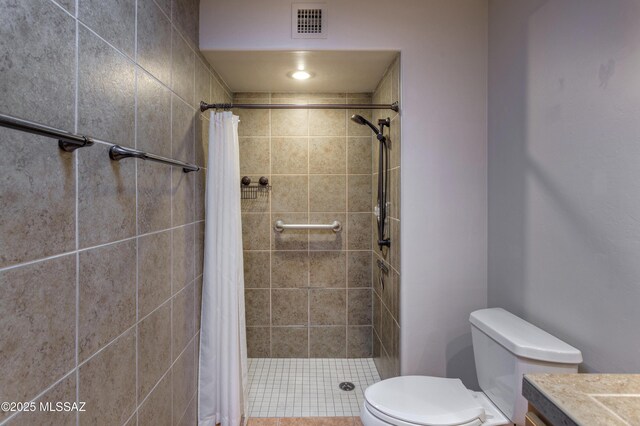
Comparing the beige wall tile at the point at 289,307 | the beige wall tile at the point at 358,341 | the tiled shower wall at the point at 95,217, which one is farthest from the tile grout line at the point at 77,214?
the beige wall tile at the point at 358,341

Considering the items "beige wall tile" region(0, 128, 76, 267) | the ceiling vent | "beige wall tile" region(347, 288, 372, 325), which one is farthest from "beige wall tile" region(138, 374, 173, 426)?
the ceiling vent

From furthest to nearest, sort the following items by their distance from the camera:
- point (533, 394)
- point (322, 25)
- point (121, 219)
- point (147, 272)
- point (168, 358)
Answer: point (322, 25), point (168, 358), point (147, 272), point (121, 219), point (533, 394)

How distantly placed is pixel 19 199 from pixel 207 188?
1105 millimetres

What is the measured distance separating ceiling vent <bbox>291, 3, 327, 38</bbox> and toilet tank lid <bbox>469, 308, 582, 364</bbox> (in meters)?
1.63

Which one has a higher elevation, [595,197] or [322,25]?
[322,25]

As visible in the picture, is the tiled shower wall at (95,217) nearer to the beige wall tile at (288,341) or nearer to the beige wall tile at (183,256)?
the beige wall tile at (183,256)

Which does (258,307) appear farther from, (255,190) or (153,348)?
(153,348)

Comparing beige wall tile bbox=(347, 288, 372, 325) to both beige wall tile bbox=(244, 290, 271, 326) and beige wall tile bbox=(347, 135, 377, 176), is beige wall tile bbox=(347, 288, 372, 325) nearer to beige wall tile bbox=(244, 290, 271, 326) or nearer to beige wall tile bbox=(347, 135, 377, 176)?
beige wall tile bbox=(244, 290, 271, 326)

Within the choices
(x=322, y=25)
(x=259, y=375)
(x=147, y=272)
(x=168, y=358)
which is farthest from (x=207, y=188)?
(x=259, y=375)

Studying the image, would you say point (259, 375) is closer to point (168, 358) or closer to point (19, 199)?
point (168, 358)

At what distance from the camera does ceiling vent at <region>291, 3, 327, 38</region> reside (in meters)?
1.77

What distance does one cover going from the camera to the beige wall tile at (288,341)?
8.71 ft

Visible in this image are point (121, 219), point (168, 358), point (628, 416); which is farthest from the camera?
point (168, 358)

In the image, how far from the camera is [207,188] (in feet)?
5.85
